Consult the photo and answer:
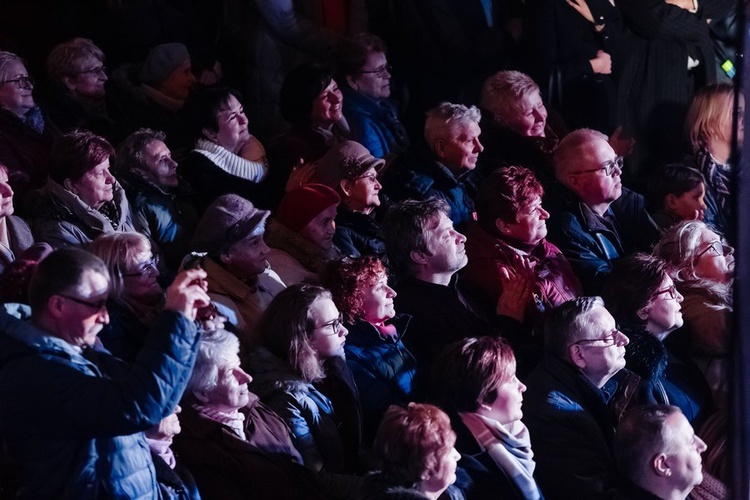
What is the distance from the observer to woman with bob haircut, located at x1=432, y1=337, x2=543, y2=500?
4891mm

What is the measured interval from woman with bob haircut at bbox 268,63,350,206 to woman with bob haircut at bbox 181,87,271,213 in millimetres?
127

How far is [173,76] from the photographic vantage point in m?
6.76

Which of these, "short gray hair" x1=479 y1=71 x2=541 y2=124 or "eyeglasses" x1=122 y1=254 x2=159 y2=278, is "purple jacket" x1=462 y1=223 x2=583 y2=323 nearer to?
"short gray hair" x1=479 y1=71 x2=541 y2=124

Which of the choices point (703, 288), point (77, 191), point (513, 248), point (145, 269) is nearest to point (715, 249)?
point (703, 288)

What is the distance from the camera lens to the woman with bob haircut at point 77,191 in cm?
537

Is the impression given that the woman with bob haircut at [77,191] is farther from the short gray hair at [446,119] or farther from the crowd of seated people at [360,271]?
the short gray hair at [446,119]

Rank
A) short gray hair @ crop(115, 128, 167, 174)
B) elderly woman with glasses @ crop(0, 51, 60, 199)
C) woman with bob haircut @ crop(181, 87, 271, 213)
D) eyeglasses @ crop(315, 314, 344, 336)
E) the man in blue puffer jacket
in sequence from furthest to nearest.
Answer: woman with bob haircut @ crop(181, 87, 271, 213) < short gray hair @ crop(115, 128, 167, 174) < elderly woman with glasses @ crop(0, 51, 60, 199) < eyeglasses @ crop(315, 314, 344, 336) < the man in blue puffer jacket

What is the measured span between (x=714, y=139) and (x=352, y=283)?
241 centimetres

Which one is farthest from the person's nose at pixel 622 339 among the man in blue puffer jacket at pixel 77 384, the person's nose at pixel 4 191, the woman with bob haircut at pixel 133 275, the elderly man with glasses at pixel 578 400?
the person's nose at pixel 4 191

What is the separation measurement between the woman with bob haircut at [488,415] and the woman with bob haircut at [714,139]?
2202 millimetres

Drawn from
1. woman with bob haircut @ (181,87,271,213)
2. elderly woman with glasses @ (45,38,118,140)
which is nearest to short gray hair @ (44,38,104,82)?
elderly woman with glasses @ (45,38,118,140)

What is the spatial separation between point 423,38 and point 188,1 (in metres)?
1.07

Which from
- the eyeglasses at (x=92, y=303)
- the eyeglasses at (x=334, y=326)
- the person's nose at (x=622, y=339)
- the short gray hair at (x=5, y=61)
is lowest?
the person's nose at (x=622, y=339)

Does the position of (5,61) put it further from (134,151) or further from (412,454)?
(412,454)
